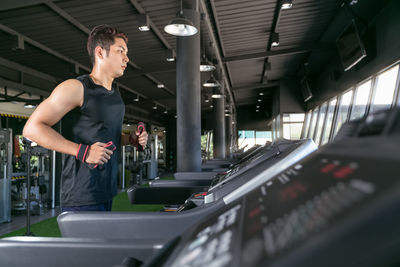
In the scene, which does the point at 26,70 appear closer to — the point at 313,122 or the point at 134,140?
the point at 134,140

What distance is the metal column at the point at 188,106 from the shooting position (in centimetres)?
512

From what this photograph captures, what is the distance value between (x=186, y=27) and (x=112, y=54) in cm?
304

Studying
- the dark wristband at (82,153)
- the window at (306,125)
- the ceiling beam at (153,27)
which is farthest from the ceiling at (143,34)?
the dark wristband at (82,153)

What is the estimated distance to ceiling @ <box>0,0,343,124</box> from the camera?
Answer: 6.45 metres

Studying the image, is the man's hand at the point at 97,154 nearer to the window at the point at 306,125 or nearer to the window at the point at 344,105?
the window at the point at 344,105

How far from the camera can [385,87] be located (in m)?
6.80

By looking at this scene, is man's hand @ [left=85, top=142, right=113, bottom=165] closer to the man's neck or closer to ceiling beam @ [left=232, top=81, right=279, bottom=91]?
the man's neck

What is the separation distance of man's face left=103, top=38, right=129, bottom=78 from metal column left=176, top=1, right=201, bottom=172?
12.1 feet

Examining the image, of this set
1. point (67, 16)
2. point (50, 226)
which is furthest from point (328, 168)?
point (67, 16)

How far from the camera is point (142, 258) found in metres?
0.65

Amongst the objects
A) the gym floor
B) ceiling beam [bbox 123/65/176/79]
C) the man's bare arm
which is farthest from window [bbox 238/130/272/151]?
the man's bare arm

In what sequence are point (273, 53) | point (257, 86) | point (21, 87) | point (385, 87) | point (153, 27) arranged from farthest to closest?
point (257, 86), point (273, 53), point (21, 87), point (153, 27), point (385, 87)

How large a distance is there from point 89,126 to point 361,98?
8358 mm

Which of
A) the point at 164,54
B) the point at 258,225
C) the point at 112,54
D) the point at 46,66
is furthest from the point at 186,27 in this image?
the point at 46,66
